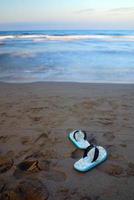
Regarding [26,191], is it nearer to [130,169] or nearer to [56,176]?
[56,176]

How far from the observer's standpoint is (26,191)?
195 cm

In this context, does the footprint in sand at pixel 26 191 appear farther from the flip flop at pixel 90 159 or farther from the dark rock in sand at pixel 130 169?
the dark rock in sand at pixel 130 169

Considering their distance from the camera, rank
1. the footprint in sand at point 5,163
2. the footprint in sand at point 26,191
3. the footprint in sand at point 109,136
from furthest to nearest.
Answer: the footprint in sand at point 109,136 → the footprint in sand at point 5,163 → the footprint in sand at point 26,191

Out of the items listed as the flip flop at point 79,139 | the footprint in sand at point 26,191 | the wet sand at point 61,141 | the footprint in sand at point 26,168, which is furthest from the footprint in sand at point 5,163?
the flip flop at point 79,139

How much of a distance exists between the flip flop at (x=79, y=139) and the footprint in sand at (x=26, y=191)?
792mm

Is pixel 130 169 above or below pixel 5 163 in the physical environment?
below

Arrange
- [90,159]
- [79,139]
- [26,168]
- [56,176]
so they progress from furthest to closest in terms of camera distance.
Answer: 1. [79,139]
2. [90,159]
3. [26,168]
4. [56,176]

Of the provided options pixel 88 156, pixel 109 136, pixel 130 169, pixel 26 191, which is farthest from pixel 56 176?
pixel 109 136

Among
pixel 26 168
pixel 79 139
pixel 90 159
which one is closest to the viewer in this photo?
pixel 26 168

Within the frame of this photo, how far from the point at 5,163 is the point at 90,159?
0.97 meters

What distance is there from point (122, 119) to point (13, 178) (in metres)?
2.01

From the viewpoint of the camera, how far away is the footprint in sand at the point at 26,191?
189 cm

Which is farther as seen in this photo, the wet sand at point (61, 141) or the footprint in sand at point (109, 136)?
the footprint in sand at point (109, 136)

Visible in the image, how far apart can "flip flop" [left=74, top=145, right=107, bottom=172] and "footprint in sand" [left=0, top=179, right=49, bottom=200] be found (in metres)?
0.46
